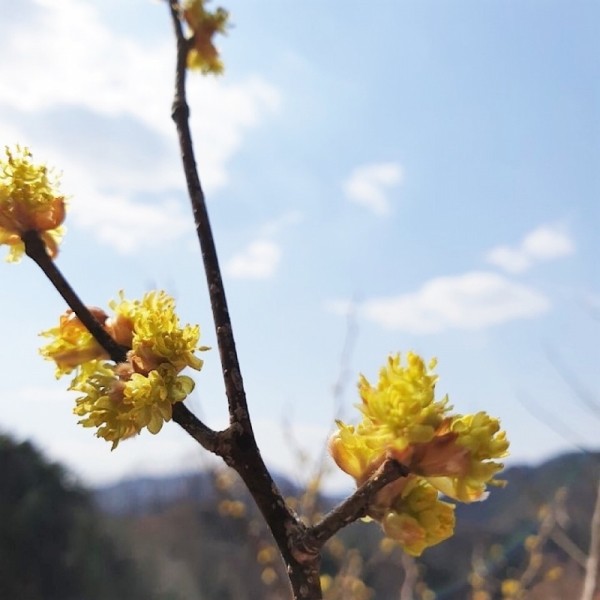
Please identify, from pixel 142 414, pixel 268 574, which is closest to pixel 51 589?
pixel 268 574

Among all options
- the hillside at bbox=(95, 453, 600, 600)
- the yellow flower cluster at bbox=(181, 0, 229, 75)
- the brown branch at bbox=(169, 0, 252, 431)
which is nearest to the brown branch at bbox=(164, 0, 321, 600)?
the brown branch at bbox=(169, 0, 252, 431)

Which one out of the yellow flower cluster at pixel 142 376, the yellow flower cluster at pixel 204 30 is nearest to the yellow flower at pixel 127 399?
the yellow flower cluster at pixel 142 376

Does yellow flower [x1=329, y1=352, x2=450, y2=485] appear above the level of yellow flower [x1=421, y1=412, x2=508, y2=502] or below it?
above

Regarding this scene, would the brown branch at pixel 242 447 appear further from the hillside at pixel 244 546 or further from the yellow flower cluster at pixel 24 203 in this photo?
the hillside at pixel 244 546

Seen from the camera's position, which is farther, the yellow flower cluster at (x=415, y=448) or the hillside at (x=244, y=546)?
the hillside at (x=244, y=546)

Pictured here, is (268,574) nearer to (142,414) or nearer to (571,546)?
(571,546)

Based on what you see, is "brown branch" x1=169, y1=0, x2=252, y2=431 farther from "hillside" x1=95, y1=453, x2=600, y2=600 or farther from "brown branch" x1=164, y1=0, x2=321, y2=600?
"hillside" x1=95, y1=453, x2=600, y2=600
